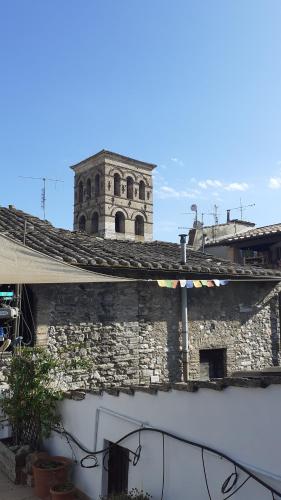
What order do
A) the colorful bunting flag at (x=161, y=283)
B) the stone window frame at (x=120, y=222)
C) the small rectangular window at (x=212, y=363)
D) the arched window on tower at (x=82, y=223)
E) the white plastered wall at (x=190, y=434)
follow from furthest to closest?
the arched window on tower at (x=82, y=223) → the stone window frame at (x=120, y=222) → the small rectangular window at (x=212, y=363) → the colorful bunting flag at (x=161, y=283) → the white plastered wall at (x=190, y=434)

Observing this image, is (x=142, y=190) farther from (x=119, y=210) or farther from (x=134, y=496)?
(x=134, y=496)

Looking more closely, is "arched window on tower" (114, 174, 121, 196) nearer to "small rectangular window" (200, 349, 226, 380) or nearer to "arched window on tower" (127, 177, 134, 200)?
"arched window on tower" (127, 177, 134, 200)

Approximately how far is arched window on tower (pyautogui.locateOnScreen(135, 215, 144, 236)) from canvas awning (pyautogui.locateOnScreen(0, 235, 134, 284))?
114ft

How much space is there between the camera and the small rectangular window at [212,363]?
10148mm

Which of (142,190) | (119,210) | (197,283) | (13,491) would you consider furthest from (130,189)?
(13,491)

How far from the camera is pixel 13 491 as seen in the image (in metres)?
5.26

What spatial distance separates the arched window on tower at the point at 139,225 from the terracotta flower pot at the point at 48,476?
35985mm

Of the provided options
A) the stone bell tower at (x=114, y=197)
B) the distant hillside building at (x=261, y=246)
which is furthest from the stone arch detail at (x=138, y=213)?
the distant hillside building at (x=261, y=246)

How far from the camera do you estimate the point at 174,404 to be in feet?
13.0

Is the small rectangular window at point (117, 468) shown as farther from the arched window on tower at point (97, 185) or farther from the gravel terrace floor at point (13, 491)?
the arched window on tower at point (97, 185)

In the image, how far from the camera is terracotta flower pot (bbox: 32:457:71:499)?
5.04 m

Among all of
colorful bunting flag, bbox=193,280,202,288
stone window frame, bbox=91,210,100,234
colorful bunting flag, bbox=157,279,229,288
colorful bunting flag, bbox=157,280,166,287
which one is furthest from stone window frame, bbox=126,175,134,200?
colorful bunting flag, bbox=157,280,166,287

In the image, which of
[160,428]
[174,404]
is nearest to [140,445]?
[160,428]

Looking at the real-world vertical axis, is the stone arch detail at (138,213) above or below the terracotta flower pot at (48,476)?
above
